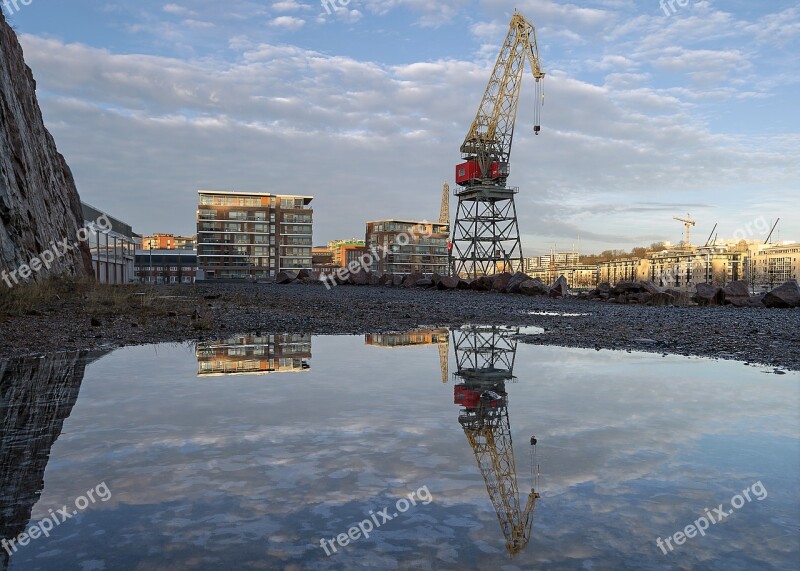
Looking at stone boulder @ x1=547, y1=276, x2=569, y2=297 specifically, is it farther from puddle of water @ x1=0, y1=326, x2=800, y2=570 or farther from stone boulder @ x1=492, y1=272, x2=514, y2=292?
puddle of water @ x1=0, y1=326, x2=800, y2=570

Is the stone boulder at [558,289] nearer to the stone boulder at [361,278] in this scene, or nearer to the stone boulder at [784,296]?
the stone boulder at [784,296]

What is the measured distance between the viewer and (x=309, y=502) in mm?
3008

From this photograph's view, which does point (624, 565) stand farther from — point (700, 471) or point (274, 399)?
point (274, 399)

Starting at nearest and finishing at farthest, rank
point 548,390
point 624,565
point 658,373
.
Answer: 1. point 624,565
2. point 548,390
3. point 658,373

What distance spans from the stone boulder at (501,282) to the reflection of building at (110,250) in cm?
2621

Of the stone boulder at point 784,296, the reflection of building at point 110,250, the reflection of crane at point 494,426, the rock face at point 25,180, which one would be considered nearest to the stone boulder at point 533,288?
the stone boulder at point 784,296

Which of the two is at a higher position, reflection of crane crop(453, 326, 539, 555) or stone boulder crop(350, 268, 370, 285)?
stone boulder crop(350, 268, 370, 285)

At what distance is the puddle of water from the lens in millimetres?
2523

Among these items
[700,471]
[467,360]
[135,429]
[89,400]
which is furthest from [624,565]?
[467,360]

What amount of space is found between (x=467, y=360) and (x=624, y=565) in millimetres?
5948

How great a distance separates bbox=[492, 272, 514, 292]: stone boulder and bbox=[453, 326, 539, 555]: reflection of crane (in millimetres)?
27998

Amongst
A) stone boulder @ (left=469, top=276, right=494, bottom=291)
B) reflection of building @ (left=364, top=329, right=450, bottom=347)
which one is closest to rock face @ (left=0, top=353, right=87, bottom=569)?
reflection of building @ (left=364, top=329, right=450, bottom=347)

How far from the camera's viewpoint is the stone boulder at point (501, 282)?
3775 cm

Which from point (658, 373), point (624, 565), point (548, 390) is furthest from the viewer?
point (658, 373)
